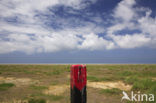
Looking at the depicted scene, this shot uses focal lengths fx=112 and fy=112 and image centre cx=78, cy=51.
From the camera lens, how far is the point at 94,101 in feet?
20.3

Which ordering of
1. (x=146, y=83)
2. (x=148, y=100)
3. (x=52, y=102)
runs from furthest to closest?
(x=146, y=83) → (x=52, y=102) → (x=148, y=100)

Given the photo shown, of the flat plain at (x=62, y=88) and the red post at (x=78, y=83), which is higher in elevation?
the red post at (x=78, y=83)

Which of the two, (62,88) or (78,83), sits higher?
(78,83)

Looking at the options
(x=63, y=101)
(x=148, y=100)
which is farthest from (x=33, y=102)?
(x=148, y=100)

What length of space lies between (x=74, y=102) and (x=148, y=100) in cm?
490

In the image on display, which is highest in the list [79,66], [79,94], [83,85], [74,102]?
[79,66]

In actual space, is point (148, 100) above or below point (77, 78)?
below

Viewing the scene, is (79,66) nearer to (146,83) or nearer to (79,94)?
(79,94)

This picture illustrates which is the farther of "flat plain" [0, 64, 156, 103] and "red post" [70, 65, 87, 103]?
"flat plain" [0, 64, 156, 103]

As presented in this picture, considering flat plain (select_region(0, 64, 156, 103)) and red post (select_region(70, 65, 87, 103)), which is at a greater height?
red post (select_region(70, 65, 87, 103))

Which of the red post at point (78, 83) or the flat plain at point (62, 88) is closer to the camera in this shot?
the red post at point (78, 83)

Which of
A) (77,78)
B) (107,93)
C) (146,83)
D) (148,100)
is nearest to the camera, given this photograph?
(77,78)

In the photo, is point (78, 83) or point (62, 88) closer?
point (78, 83)

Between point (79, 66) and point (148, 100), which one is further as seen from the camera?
point (148, 100)
